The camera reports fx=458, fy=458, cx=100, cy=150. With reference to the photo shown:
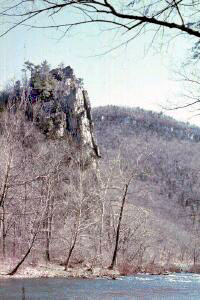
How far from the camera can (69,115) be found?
269 ft

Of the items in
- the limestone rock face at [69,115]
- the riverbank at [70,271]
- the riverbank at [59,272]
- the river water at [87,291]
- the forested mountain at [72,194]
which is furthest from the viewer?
the limestone rock face at [69,115]

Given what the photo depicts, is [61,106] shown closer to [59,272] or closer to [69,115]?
[69,115]

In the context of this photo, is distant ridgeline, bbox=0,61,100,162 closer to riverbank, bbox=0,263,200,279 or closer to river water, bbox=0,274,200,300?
riverbank, bbox=0,263,200,279

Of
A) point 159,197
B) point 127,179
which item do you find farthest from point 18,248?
point 159,197

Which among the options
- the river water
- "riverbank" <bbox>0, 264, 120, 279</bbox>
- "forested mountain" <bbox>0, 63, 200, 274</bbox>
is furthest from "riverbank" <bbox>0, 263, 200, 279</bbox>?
the river water

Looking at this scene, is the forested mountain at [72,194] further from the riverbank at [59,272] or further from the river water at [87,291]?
the river water at [87,291]

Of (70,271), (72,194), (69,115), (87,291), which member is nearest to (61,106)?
(69,115)

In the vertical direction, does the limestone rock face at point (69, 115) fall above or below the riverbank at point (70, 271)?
above

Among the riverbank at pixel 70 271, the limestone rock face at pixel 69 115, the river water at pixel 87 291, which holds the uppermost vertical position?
the limestone rock face at pixel 69 115

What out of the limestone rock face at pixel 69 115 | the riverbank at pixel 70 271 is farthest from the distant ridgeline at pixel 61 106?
the riverbank at pixel 70 271

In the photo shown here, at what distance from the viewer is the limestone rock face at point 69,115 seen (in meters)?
75.2

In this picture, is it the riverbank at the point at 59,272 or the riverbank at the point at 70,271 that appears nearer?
the riverbank at the point at 59,272

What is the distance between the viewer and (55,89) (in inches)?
3310

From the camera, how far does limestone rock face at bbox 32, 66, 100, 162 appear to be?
7519 cm
